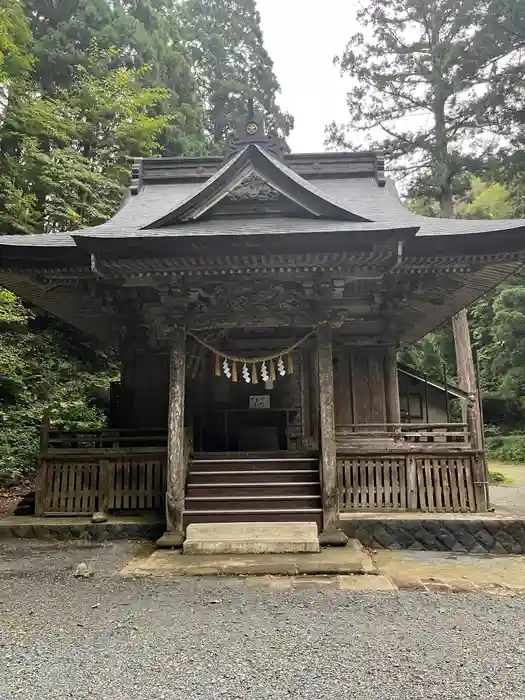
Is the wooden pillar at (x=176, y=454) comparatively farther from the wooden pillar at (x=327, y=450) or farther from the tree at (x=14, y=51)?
the tree at (x=14, y=51)

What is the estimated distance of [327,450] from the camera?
6332mm

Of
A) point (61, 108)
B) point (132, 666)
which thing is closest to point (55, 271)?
point (132, 666)

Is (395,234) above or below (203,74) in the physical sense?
below

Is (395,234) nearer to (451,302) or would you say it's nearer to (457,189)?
(451,302)

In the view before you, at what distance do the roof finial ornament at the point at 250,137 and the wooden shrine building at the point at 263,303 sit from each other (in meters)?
0.04

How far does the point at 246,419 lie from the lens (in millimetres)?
9773

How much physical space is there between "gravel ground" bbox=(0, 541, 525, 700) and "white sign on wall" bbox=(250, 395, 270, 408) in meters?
4.42

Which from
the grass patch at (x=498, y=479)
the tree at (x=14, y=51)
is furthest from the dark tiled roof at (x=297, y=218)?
the grass patch at (x=498, y=479)

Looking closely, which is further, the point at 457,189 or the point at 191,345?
the point at 457,189

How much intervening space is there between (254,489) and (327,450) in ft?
3.76

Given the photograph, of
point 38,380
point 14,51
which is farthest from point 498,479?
point 14,51

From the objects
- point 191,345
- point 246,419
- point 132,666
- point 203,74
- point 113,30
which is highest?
point 203,74

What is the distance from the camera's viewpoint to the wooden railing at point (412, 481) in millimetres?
6703

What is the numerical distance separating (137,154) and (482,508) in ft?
49.7
